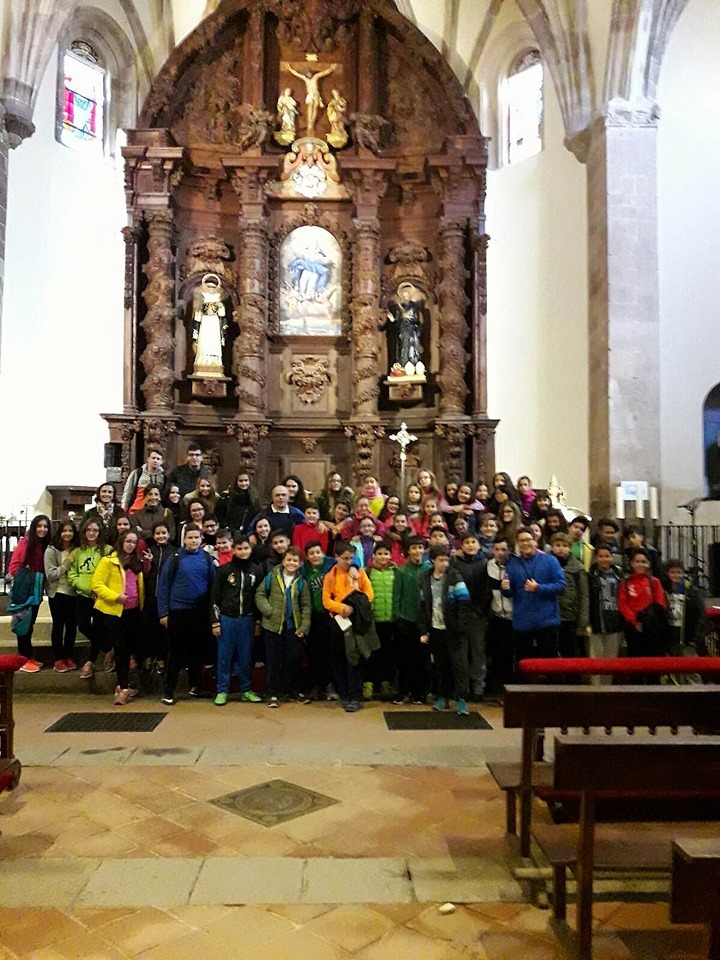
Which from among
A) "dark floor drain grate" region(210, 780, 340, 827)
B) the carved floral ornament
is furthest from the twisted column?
"dark floor drain grate" region(210, 780, 340, 827)

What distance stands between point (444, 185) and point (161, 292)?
546 cm

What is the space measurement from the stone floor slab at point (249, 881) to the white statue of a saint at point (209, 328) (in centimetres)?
1146

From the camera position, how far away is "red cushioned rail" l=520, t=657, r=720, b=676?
4.17m

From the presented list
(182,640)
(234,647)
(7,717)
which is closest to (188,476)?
(182,640)

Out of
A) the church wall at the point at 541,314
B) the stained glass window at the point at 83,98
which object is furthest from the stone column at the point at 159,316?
the church wall at the point at 541,314

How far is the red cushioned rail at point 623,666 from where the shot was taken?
417 cm

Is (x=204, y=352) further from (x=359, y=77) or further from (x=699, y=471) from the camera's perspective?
(x=699, y=471)

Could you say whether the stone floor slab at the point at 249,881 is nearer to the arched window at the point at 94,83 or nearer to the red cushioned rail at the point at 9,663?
the red cushioned rail at the point at 9,663

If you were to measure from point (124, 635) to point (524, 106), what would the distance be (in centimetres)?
1389

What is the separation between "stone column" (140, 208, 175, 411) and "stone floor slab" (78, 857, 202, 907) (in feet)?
36.2

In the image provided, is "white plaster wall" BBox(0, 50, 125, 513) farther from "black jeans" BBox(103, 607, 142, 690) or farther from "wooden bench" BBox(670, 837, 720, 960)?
"wooden bench" BBox(670, 837, 720, 960)

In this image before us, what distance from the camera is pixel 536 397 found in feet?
50.3

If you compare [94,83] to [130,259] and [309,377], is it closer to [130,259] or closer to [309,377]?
[130,259]

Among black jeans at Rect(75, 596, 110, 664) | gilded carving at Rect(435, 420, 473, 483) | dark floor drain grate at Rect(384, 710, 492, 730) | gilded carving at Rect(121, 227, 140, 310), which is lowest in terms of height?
dark floor drain grate at Rect(384, 710, 492, 730)
